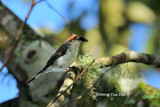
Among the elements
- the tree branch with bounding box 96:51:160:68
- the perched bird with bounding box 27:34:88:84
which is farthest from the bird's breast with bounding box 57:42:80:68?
the tree branch with bounding box 96:51:160:68

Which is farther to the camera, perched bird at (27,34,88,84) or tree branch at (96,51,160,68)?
perched bird at (27,34,88,84)

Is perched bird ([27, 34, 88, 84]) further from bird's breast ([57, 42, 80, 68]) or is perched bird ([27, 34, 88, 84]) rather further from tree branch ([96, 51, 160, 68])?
tree branch ([96, 51, 160, 68])

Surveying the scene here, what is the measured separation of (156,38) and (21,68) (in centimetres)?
590

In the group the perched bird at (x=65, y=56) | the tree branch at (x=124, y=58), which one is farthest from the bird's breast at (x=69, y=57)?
the tree branch at (x=124, y=58)

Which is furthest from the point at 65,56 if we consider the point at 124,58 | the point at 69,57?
the point at 124,58

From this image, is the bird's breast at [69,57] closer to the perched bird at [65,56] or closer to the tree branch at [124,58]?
the perched bird at [65,56]

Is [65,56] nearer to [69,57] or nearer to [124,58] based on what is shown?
[69,57]

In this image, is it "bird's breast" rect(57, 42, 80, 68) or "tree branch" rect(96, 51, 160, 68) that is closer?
"tree branch" rect(96, 51, 160, 68)

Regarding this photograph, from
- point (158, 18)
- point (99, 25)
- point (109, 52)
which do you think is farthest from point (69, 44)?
point (158, 18)

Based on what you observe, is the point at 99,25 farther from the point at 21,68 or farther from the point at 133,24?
the point at 21,68

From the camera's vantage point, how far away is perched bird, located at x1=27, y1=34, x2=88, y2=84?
160 inches

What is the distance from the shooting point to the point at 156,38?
9797 millimetres

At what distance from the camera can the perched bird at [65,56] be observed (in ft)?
13.4

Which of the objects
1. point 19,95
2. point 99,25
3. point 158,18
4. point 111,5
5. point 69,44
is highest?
point 158,18
